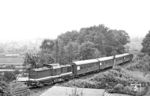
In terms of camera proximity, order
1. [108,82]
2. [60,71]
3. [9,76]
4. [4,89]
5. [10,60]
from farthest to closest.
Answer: [10,60] → [9,76] → [60,71] → [108,82] → [4,89]

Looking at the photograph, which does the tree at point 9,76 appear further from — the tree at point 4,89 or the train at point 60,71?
the tree at point 4,89

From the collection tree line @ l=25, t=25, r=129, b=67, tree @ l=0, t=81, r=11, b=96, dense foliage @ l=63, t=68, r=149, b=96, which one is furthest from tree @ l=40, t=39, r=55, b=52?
tree @ l=0, t=81, r=11, b=96

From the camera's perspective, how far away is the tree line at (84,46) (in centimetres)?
4206

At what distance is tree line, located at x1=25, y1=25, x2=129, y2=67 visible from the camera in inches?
1656

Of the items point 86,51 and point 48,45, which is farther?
point 48,45

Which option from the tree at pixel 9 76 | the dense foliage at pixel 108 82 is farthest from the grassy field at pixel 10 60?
the dense foliage at pixel 108 82

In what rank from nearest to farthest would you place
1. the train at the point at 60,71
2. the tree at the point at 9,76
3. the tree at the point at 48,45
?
the train at the point at 60,71, the tree at the point at 9,76, the tree at the point at 48,45

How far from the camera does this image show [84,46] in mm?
42000

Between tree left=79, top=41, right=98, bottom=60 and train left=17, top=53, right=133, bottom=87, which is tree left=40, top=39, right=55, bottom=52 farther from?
train left=17, top=53, right=133, bottom=87

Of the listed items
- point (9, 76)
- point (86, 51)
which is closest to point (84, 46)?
point (86, 51)

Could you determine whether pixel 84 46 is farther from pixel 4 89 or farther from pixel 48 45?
pixel 4 89

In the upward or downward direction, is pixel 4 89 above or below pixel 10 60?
below

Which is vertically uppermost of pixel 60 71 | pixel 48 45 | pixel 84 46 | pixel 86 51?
pixel 48 45

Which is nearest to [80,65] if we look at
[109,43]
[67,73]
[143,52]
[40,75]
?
[67,73]
